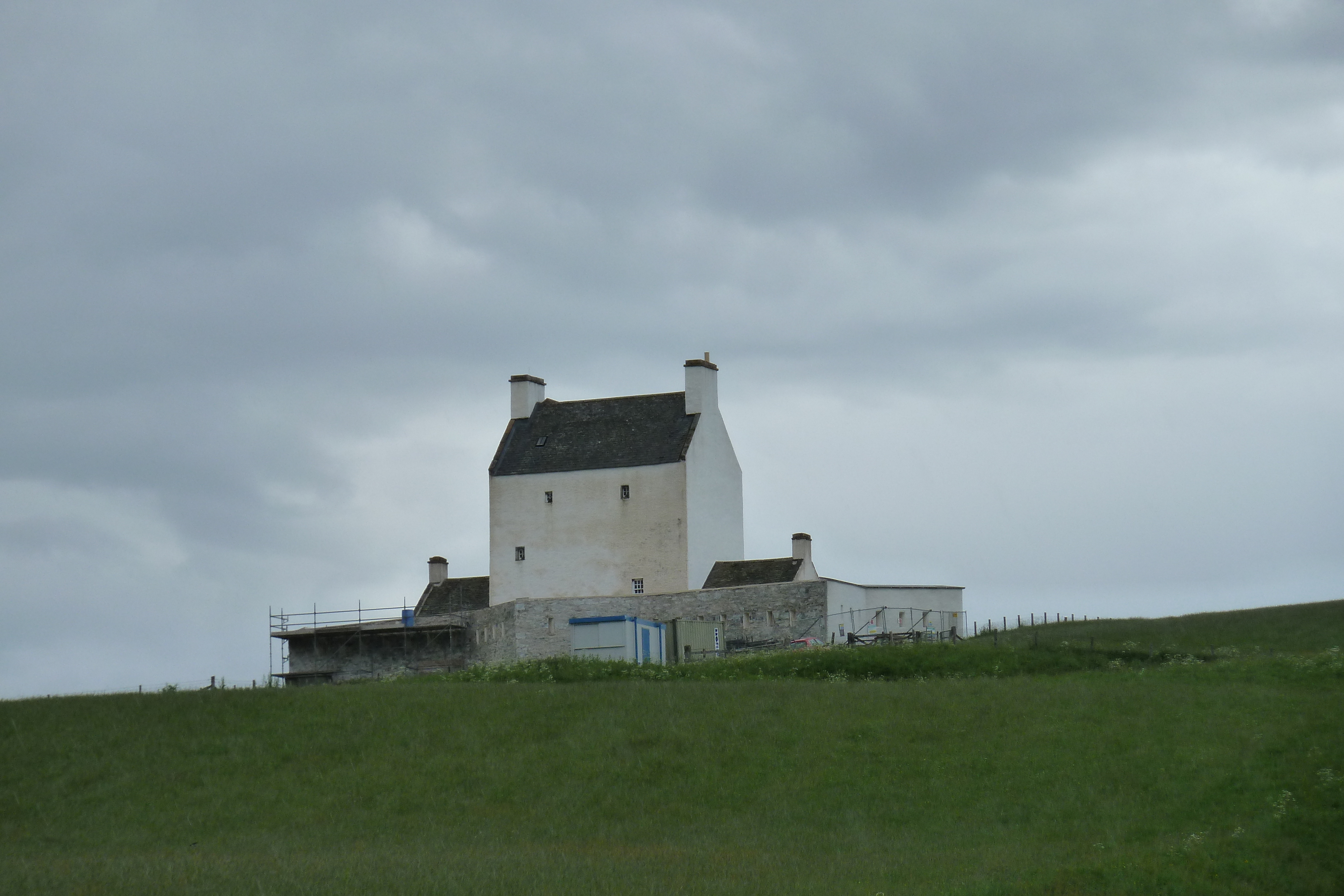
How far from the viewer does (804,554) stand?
60.8 m

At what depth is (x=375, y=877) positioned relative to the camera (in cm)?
2308

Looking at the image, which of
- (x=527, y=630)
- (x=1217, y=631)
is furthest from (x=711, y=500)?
(x=1217, y=631)

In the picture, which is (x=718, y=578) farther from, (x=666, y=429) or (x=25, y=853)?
(x=25, y=853)

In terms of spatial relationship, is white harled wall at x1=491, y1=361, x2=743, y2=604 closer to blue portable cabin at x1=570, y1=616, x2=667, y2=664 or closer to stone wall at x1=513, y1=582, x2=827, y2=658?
stone wall at x1=513, y1=582, x2=827, y2=658

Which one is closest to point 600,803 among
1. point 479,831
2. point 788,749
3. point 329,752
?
point 479,831

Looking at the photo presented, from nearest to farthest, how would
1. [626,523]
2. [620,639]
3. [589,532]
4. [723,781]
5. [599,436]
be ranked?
[723,781], [620,639], [626,523], [589,532], [599,436]

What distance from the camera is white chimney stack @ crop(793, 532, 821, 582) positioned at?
2357 inches

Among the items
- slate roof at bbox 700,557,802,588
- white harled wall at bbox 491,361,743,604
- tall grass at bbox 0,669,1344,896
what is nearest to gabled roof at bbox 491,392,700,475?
white harled wall at bbox 491,361,743,604

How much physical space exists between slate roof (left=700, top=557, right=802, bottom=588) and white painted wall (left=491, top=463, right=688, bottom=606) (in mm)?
1607

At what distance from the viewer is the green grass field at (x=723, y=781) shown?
2378cm

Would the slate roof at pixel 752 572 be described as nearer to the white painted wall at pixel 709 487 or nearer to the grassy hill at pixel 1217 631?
the white painted wall at pixel 709 487

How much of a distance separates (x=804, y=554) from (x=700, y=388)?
911 centimetres

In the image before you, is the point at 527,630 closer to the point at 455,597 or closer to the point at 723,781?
the point at 455,597

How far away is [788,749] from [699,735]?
2639 mm
